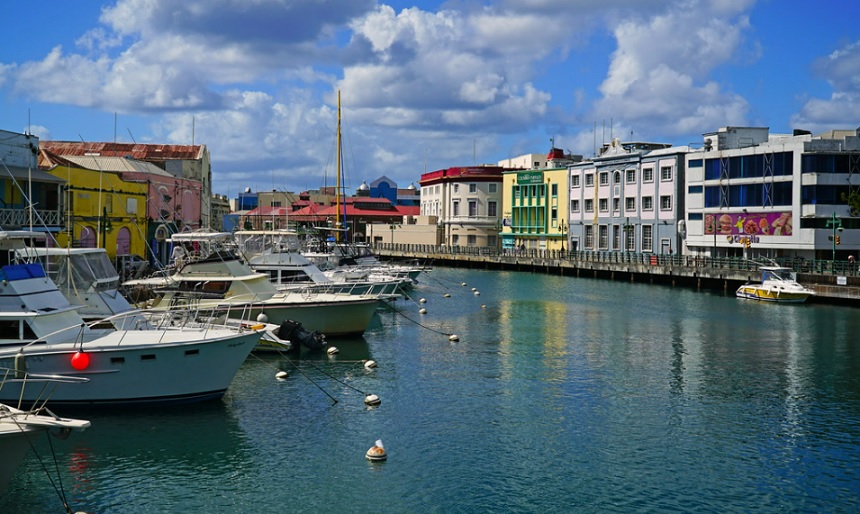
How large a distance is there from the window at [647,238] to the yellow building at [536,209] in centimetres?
1472

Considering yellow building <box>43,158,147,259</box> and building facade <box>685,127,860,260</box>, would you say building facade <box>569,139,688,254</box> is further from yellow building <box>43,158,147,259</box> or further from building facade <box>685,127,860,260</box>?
yellow building <box>43,158,147,259</box>

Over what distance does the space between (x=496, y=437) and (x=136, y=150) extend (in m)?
75.8

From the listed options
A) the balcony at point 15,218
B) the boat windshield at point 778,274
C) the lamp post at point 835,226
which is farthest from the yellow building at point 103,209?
the lamp post at point 835,226

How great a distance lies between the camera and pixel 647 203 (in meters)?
91.8

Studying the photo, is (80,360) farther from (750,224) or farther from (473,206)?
(473,206)

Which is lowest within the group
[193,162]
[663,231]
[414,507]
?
[414,507]

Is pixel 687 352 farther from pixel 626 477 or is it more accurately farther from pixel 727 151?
pixel 727 151

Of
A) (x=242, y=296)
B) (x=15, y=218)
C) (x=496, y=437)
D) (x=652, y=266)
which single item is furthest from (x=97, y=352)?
→ (x=652, y=266)

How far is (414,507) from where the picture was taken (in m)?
18.8

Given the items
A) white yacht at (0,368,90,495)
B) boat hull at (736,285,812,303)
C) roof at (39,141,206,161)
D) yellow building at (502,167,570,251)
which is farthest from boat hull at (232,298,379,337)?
yellow building at (502,167,570,251)

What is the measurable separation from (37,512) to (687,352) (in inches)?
1142

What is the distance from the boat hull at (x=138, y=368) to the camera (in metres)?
23.9

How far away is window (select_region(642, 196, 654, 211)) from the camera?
91.1m

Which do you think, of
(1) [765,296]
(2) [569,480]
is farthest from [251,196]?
(2) [569,480]
